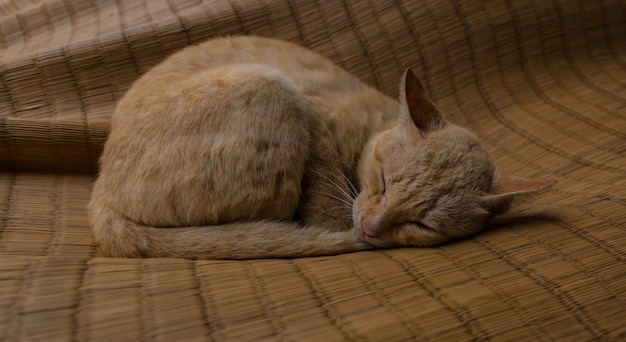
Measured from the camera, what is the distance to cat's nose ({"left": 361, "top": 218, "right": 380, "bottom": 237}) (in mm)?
1884

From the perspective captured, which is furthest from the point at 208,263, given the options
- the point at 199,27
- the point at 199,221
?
the point at 199,27

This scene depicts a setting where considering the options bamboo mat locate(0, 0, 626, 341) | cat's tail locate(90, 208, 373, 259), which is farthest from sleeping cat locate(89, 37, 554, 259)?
bamboo mat locate(0, 0, 626, 341)

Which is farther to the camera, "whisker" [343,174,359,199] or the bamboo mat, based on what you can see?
"whisker" [343,174,359,199]

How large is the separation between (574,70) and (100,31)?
8.78 ft

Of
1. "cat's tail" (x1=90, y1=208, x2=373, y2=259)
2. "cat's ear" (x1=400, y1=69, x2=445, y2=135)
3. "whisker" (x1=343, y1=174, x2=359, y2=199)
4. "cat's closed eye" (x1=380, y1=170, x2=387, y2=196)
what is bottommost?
"cat's tail" (x1=90, y1=208, x2=373, y2=259)

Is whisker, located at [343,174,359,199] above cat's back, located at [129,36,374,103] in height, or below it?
below

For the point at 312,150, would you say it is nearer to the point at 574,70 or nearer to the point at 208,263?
the point at 208,263

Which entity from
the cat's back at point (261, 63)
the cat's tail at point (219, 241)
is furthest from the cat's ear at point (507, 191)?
the cat's back at point (261, 63)

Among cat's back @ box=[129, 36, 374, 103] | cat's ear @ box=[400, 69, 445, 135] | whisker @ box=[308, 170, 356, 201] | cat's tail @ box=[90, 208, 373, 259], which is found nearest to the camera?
cat's tail @ box=[90, 208, 373, 259]

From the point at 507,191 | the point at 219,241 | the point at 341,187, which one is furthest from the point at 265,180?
the point at 507,191

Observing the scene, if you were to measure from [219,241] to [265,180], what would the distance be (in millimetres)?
266

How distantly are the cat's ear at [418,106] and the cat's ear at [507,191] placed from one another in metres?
0.31

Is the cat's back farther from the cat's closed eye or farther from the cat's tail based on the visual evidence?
the cat's tail

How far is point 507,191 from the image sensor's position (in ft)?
6.28
